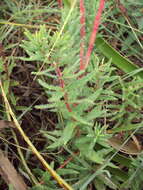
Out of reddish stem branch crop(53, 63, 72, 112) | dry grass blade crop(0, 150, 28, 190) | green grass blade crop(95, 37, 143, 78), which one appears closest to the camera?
reddish stem branch crop(53, 63, 72, 112)

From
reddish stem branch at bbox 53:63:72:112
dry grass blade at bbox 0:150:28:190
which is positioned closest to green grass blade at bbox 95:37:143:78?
reddish stem branch at bbox 53:63:72:112

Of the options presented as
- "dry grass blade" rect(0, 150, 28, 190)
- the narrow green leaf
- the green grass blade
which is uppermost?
the green grass blade

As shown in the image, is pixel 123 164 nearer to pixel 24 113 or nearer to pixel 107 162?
pixel 107 162

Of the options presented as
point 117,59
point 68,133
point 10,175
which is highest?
point 117,59

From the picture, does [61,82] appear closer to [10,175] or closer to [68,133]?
[68,133]

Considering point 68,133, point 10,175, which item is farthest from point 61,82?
point 10,175

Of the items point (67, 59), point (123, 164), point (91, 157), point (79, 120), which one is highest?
point (67, 59)

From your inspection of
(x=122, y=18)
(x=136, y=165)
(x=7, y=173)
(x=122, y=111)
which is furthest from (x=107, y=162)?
(x=122, y=18)

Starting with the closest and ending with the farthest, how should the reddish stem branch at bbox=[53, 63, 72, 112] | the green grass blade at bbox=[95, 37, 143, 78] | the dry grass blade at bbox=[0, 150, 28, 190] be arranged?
the reddish stem branch at bbox=[53, 63, 72, 112] < the dry grass blade at bbox=[0, 150, 28, 190] < the green grass blade at bbox=[95, 37, 143, 78]

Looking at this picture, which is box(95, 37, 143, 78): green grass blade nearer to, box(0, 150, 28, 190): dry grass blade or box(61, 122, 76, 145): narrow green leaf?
box(61, 122, 76, 145): narrow green leaf

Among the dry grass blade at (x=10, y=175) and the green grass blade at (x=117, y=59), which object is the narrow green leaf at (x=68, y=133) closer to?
the dry grass blade at (x=10, y=175)

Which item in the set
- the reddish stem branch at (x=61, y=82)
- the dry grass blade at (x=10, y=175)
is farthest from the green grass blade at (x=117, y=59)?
the dry grass blade at (x=10, y=175)
